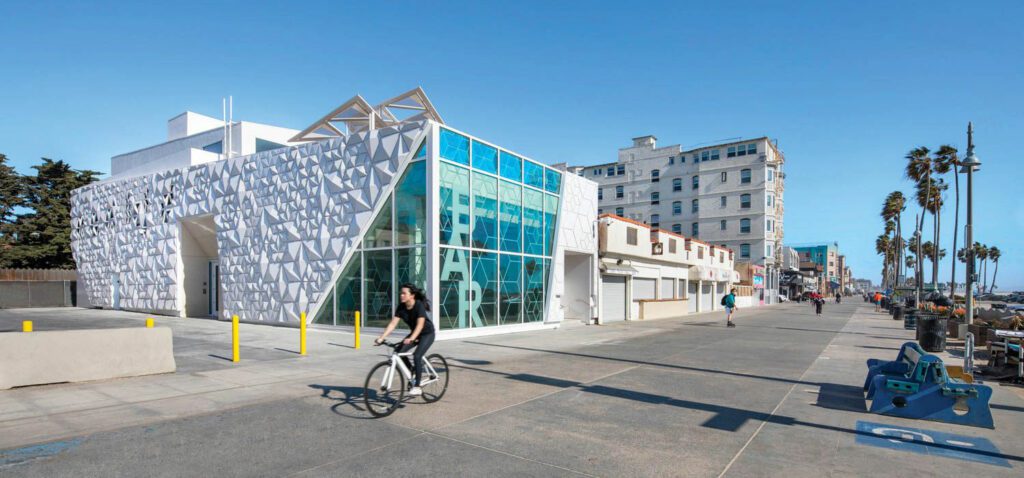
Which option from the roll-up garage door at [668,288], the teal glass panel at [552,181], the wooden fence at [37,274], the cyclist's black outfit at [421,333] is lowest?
the roll-up garage door at [668,288]

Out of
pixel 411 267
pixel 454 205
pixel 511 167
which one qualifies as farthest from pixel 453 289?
pixel 511 167

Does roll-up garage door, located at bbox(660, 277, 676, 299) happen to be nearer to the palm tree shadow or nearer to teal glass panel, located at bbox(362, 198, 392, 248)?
teal glass panel, located at bbox(362, 198, 392, 248)

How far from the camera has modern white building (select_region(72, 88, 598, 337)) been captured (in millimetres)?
17891

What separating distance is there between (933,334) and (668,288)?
66.2 ft

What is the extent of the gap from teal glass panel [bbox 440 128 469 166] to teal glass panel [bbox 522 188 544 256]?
3.87m

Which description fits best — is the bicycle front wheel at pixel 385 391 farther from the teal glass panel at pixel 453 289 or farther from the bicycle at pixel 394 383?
the teal glass panel at pixel 453 289

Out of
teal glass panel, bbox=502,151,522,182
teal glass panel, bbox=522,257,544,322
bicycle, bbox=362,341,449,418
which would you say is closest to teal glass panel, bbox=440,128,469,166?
teal glass panel, bbox=502,151,522,182

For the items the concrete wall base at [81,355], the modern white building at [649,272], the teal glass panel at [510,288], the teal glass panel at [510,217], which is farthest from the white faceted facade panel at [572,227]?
the concrete wall base at [81,355]

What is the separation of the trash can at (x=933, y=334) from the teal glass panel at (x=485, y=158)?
49.0 feet

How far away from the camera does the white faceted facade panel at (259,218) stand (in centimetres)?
1888

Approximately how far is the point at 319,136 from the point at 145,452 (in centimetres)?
2004

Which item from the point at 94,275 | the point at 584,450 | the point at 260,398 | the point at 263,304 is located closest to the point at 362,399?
the point at 260,398

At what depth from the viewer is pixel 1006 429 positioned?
22.9 ft

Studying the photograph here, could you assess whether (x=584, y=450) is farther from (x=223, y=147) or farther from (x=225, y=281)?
(x=223, y=147)
